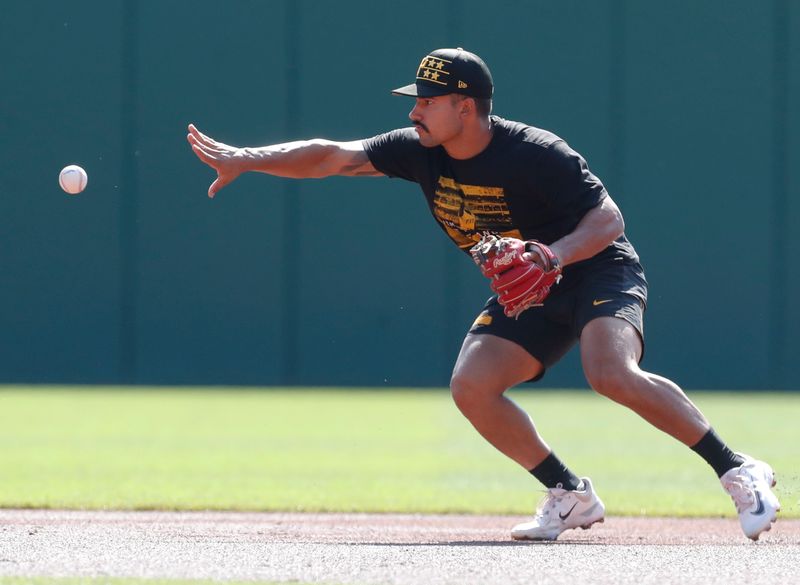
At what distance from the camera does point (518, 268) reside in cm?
457

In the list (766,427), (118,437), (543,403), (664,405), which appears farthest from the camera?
(543,403)

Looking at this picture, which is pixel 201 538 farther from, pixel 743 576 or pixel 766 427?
pixel 766 427

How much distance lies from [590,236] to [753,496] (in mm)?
966

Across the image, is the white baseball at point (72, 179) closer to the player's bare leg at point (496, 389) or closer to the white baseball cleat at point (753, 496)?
the player's bare leg at point (496, 389)

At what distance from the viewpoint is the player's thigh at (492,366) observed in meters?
4.89

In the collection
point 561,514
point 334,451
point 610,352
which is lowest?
point 334,451

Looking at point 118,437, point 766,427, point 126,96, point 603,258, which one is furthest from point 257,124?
point 603,258

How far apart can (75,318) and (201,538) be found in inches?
334

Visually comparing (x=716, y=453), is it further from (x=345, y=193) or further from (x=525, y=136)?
(x=345, y=193)

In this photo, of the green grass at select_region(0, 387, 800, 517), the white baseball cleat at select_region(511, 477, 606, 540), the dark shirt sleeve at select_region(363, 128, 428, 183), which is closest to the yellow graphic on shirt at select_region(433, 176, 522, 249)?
the dark shirt sleeve at select_region(363, 128, 428, 183)

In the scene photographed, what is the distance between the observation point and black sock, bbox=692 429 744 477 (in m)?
4.59

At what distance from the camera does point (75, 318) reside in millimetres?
12914

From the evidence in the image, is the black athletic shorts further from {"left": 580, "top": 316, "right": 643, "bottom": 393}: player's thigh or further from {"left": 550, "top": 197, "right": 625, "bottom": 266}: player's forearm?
{"left": 550, "top": 197, "right": 625, "bottom": 266}: player's forearm

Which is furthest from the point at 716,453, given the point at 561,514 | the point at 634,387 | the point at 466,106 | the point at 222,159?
the point at 222,159
